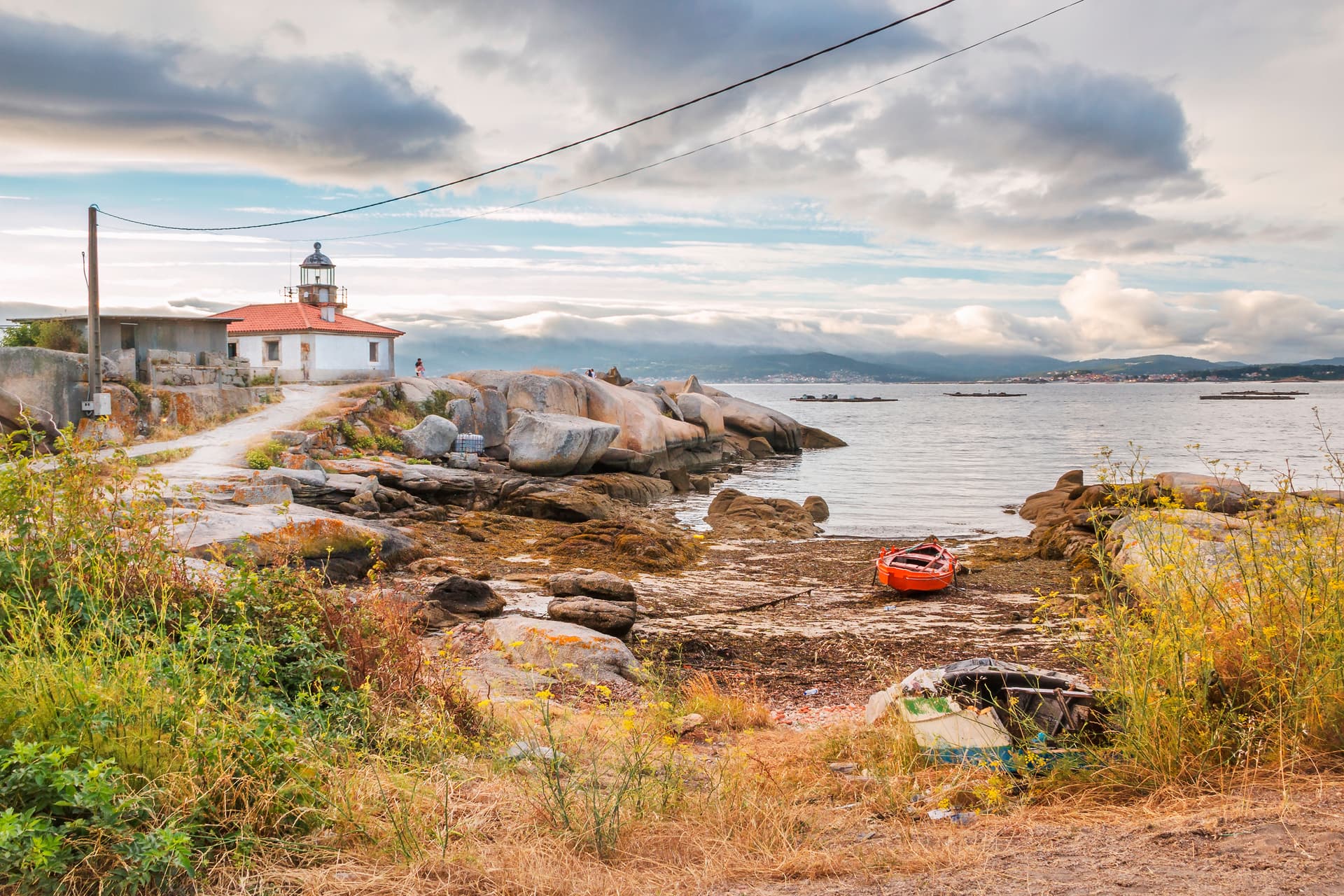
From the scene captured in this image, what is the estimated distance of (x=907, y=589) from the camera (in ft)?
50.4

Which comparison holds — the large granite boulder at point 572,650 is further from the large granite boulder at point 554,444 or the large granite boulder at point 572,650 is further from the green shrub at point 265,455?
the large granite boulder at point 554,444

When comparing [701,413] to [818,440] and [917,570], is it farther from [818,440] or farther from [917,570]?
[917,570]

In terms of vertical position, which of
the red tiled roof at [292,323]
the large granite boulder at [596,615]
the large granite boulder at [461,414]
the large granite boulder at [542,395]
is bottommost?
the large granite boulder at [596,615]

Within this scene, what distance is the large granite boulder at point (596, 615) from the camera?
11250mm

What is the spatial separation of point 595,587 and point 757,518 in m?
11.5

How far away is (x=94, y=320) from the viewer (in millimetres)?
21984

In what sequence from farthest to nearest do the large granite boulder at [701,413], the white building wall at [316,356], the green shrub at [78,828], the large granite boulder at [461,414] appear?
the large granite boulder at [701,413], the white building wall at [316,356], the large granite boulder at [461,414], the green shrub at [78,828]

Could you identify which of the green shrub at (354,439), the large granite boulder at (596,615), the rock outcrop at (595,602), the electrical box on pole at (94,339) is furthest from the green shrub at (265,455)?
the large granite boulder at (596,615)

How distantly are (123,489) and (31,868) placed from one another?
3001 millimetres

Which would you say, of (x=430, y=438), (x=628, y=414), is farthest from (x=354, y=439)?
(x=628, y=414)

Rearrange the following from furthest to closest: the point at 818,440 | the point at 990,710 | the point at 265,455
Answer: the point at 818,440, the point at 265,455, the point at 990,710

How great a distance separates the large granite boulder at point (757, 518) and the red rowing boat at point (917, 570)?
580 centimetres

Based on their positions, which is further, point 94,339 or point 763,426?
point 763,426

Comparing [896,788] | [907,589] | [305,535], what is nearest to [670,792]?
[896,788]
